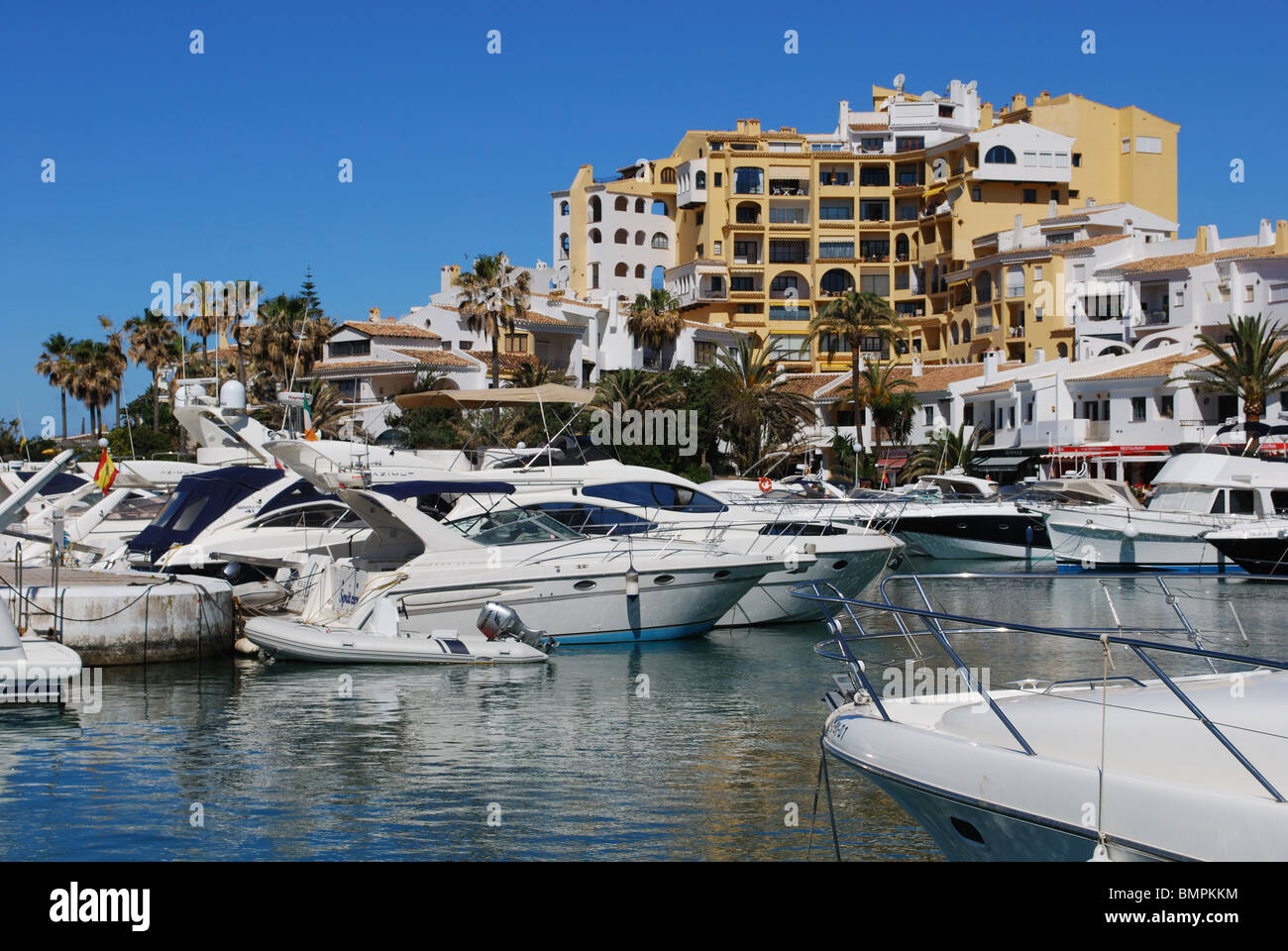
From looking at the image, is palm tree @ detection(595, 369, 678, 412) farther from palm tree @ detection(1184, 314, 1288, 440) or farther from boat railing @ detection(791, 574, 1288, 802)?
boat railing @ detection(791, 574, 1288, 802)

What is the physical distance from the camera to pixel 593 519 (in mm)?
23797

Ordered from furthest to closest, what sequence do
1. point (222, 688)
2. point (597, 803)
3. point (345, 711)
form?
point (222, 688)
point (345, 711)
point (597, 803)

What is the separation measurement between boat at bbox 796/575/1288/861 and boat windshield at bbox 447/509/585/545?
Answer: 13.4m

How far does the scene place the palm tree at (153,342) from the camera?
73062mm

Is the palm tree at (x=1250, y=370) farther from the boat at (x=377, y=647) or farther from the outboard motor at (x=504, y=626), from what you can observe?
the boat at (x=377, y=647)

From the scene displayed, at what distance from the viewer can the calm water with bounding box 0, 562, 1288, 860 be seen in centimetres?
1033

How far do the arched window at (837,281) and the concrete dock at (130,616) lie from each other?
72.2m

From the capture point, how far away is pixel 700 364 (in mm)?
77438
